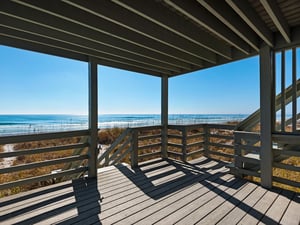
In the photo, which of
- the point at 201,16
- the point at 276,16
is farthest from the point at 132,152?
the point at 276,16

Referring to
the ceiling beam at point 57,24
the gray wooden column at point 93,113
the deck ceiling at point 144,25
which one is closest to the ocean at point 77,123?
the gray wooden column at point 93,113

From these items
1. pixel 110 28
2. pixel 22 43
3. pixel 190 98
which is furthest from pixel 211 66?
pixel 190 98

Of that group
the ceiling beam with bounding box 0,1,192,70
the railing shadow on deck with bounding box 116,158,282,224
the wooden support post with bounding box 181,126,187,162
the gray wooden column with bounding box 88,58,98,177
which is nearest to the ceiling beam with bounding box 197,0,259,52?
the ceiling beam with bounding box 0,1,192,70

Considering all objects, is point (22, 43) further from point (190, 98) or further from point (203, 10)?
point (190, 98)

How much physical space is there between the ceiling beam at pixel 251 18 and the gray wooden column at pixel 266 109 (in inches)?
8.3

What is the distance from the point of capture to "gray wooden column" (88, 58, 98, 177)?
311 cm

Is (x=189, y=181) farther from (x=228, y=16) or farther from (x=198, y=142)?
(x=228, y=16)

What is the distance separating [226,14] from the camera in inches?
70.0

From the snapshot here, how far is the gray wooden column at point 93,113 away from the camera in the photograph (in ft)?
10.2

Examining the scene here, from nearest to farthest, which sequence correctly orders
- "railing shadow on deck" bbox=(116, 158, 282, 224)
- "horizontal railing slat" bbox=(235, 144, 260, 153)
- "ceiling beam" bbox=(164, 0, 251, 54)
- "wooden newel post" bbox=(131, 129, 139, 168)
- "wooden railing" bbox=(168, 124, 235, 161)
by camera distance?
"ceiling beam" bbox=(164, 0, 251, 54) < "railing shadow on deck" bbox=(116, 158, 282, 224) < "horizontal railing slat" bbox=(235, 144, 260, 153) < "wooden newel post" bbox=(131, 129, 139, 168) < "wooden railing" bbox=(168, 124, 235, 161)

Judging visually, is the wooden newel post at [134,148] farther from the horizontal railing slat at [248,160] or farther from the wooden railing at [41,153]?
the horizontal railing slat at [248,160]

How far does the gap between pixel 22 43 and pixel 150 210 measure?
2.73m

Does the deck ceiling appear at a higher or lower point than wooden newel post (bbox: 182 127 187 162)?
higher

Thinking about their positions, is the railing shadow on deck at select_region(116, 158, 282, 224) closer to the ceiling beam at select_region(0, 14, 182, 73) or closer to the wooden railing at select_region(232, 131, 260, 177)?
the wooden railing at select_region(232, 131, 260, 177)
